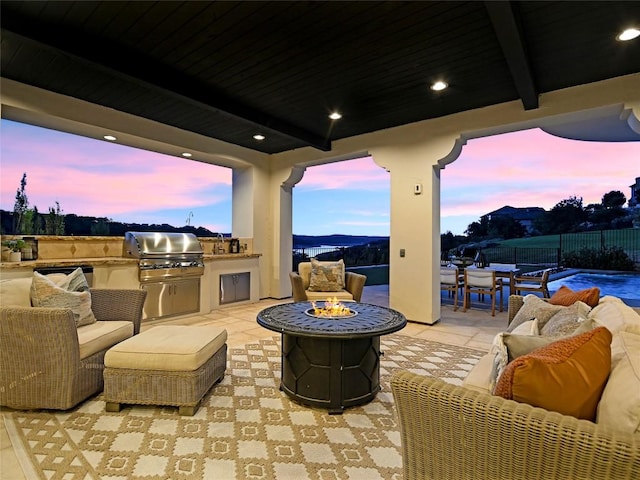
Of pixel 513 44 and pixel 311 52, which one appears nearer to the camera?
pixel 513 44

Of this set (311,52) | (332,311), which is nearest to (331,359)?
(332,311)

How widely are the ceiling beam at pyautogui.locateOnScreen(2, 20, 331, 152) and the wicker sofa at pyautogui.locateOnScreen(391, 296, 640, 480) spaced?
336cm

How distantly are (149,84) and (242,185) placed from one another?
3.37 m

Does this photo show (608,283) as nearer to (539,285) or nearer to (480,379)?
(539,285)

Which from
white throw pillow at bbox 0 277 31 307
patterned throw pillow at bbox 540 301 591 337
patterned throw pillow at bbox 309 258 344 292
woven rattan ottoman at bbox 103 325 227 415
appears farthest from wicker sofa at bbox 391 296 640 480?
patterned throw pillow at bbox 309 258 344 292

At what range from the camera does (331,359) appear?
235cm

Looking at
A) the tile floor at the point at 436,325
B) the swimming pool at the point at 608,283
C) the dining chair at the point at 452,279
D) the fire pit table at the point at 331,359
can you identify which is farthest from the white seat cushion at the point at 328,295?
the swimming pool at the point at 608,283

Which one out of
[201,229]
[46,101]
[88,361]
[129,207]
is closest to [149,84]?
[46,101]

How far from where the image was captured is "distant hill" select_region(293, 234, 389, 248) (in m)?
8.99

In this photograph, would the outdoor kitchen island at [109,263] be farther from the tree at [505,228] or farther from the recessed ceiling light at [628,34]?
the tree at [505,228]

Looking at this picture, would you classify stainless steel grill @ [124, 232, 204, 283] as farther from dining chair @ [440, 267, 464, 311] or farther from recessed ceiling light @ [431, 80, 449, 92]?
dining chair @ [440, 267, 464, 311]

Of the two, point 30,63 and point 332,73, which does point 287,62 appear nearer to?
point 332,73

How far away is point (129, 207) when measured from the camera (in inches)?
224

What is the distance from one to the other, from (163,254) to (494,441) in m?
4.65
